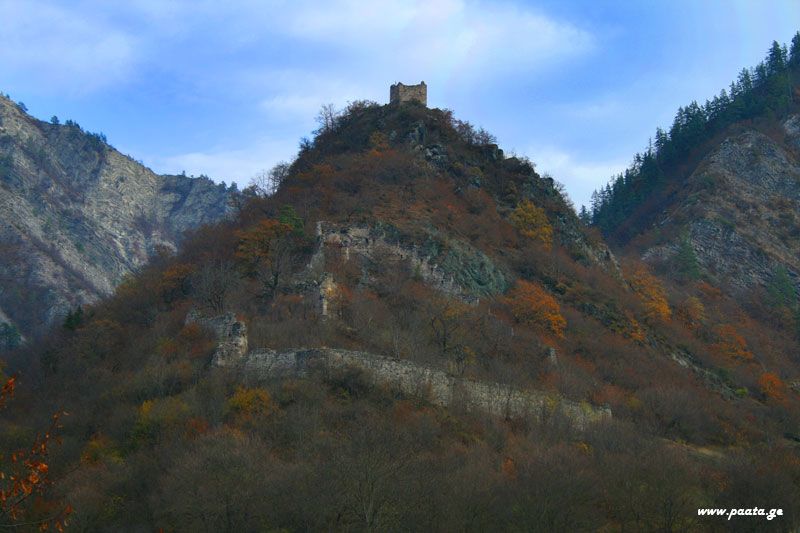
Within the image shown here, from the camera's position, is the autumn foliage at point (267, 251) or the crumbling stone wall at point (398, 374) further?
the autumn foliage at point (267, 251)

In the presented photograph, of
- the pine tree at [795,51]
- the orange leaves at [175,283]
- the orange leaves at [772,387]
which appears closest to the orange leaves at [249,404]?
the orange leaves at [175,283]

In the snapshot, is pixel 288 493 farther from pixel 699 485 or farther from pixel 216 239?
pixel 216 239

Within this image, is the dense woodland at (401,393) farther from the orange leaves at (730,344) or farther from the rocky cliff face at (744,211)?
the rocky cliff face at (744,211)

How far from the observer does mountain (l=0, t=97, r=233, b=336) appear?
107m

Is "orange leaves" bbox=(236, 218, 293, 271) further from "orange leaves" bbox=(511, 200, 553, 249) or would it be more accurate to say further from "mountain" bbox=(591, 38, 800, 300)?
"mountain" bbox=(591, 38, 800, 300)

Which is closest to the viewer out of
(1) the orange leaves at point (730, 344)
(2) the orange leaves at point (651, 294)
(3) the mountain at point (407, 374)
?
(3) the mountain at point (407, 374)

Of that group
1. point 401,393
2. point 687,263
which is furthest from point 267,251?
point 687,263

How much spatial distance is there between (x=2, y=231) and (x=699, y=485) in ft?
355

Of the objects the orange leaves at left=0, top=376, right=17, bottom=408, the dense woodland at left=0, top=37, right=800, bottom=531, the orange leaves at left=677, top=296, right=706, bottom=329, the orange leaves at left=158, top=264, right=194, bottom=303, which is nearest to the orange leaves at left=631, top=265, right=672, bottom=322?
the dense woodland at left=0, top=37, right=800, bottom=531

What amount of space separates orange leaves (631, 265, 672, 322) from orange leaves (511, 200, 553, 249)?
9.51 m

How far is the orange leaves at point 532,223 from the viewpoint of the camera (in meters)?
68.4

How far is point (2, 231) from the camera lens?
113625 millimetres

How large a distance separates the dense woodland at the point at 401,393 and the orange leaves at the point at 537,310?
8.2 inches

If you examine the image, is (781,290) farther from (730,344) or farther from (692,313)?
(730,344)
